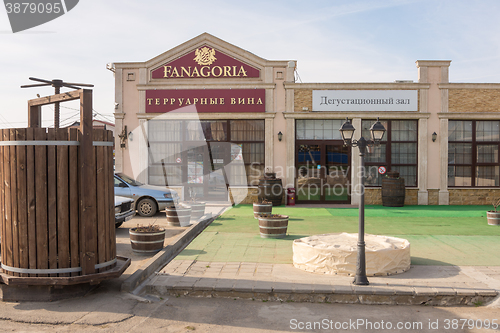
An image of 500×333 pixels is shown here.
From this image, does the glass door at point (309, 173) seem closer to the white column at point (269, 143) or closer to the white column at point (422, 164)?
the white column at point (269, 143)

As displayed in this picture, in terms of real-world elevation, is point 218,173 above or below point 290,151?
below

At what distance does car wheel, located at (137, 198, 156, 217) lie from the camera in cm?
1460

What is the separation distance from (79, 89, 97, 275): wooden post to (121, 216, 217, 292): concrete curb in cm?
69

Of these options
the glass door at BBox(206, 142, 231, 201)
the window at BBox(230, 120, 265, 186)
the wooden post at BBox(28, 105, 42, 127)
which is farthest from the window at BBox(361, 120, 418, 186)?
the wooden post at BBox(28, 105, 42, 127)

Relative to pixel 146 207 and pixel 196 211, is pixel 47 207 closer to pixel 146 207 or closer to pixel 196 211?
pixel 196 211

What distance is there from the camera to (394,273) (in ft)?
25.1

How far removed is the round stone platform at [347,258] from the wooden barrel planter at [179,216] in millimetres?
5075

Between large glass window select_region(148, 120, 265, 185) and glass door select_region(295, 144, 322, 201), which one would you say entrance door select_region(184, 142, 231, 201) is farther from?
glass door select_region(295, 144, 322, 201)

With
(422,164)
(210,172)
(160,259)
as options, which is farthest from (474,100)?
(160,259)

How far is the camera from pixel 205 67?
60.6 ft

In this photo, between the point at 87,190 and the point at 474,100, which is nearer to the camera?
the point at 87,190

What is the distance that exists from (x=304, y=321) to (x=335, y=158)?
12952 millimetres

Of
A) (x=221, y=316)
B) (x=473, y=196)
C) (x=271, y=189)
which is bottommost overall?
(x=221, y=316)

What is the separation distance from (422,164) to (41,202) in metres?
15.6
